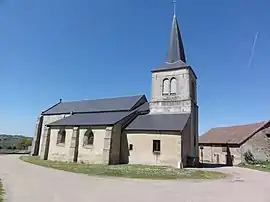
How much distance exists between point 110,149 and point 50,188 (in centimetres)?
1311

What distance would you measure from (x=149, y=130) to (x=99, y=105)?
520 inches

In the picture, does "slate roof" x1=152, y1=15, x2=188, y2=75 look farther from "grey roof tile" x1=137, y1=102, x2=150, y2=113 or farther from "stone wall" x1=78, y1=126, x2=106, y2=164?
"stone wall" x1=78, y1=126, x2=106, y2=164

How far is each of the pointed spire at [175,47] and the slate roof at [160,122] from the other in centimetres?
780

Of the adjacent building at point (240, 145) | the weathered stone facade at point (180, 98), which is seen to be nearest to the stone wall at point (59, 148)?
the weathered stone facade at point (180, 98)

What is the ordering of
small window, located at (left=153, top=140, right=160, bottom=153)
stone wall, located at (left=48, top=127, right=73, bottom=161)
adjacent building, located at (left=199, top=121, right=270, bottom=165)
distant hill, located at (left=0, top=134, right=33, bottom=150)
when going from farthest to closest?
distant hill, located at (left=0, top=134, right=33, bottom=150) < adjacent building, located at (left=199, top=121, right=270, bottom=165) < stone wall, located at (left=48, top=127, right=73, bottom=161) < small window, located at (left=153, top=140, right=160, bottom=153)

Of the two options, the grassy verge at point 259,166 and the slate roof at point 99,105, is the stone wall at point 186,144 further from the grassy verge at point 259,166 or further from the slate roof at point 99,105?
the slate roof at point 99,105

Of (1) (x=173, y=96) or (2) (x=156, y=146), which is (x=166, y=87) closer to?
(1) (x=173, y=96)

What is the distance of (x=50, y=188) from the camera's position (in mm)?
9102

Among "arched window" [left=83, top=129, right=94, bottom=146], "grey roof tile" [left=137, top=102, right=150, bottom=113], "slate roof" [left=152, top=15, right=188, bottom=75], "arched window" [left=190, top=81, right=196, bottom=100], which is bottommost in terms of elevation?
"arched window" [left=83, top=129, right=94, bottom=146]

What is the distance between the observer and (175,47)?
2859 cm

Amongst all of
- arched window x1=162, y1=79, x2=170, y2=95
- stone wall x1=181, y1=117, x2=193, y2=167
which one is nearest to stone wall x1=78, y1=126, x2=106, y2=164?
stone wall x1=181, y1=117, x2=193, y2=167

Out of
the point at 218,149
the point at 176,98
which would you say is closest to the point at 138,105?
the point at 176,98

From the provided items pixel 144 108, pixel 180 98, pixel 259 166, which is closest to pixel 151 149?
pixel 180 98

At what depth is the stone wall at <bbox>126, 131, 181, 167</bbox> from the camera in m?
20.8
